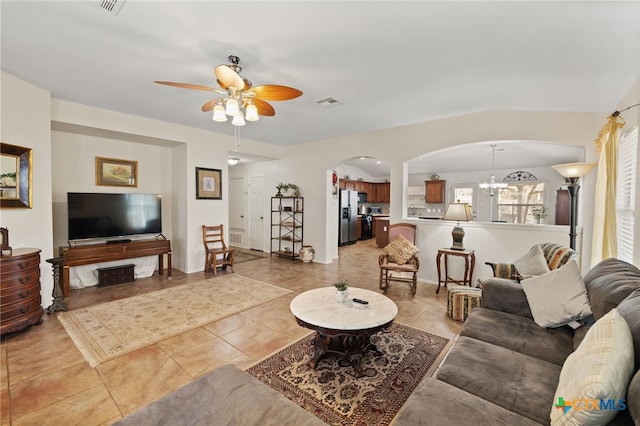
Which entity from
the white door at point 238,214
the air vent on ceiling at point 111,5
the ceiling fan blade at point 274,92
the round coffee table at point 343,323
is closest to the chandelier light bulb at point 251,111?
the ceiling fan blade at point 274,92

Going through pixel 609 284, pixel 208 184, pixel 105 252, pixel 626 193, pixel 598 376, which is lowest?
pixel 105 252

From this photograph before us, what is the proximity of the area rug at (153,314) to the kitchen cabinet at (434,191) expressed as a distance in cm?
669

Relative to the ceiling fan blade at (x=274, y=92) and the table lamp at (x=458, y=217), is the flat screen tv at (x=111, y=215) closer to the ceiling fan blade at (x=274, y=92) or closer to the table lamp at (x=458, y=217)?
the ceiling fan blade at (x=274, y=92)

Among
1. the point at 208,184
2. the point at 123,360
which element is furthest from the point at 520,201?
the point at 123,360

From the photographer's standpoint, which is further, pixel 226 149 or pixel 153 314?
pixel 226 149

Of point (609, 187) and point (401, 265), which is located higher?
point (609, 187)

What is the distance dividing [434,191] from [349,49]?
7546 millimetres

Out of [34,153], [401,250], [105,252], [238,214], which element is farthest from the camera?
[238,214]

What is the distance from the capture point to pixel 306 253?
6.09 m

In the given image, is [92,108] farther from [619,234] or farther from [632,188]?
[619,234]

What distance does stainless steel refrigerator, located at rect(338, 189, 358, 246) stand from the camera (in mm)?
8133

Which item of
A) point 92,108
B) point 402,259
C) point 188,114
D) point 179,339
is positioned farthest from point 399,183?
point 92,108

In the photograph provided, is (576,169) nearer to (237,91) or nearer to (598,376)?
(598,376)

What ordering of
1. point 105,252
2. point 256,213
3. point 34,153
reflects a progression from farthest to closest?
point 256,213 → point 105,252 → point 34,153
